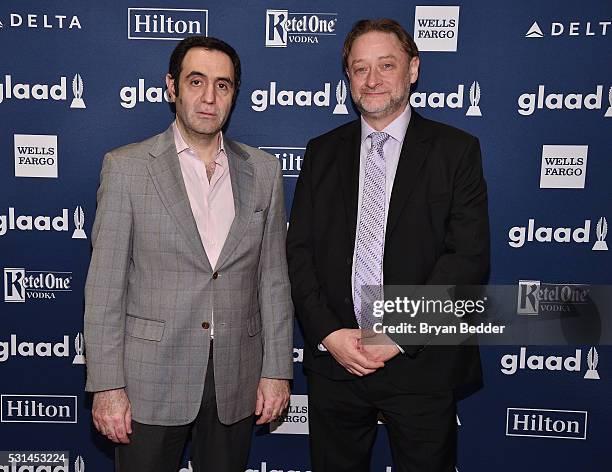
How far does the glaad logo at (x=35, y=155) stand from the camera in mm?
2980

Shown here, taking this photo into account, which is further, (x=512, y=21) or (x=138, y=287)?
(x=512, y=21)

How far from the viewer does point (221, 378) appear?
7.53 feet

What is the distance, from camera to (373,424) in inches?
100

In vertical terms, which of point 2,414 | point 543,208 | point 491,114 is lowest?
point 2,414

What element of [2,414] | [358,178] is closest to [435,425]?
[358,178]

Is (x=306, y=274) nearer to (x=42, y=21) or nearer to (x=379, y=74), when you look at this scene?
(x=379, y=74)

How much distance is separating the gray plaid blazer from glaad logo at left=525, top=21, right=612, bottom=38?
4.90 ft

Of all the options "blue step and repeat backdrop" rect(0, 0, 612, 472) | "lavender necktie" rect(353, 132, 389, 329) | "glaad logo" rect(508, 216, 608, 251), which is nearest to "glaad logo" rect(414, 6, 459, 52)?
"blue step and repeat backdrop" rect(0, 0, 612, 472)

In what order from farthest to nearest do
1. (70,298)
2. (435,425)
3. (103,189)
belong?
(70,298) → (435,425) → (103,189)

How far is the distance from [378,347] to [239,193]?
747mm

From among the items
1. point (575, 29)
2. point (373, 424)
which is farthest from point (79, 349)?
point (575, 29)

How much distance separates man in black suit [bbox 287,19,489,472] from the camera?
233cm

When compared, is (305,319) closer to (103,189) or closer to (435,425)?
(435,425)

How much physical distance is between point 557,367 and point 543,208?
0.77 meters
